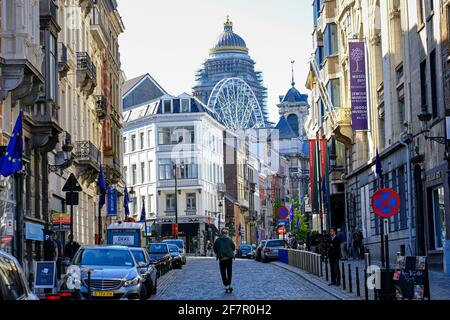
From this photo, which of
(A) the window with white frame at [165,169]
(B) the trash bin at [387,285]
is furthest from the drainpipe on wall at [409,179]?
(A) the window with white frame at [165,169]

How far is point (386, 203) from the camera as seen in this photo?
797 inches

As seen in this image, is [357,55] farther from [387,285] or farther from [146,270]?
[387,285]

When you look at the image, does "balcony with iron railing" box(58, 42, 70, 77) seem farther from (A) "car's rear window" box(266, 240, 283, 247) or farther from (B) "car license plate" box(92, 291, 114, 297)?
(B) "car license plate" box(92, 291, 114, 297)

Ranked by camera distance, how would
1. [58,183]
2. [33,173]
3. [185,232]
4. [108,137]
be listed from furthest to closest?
1. [185,232]
2. [108,137]
3. [58,183]
4. [33,173]

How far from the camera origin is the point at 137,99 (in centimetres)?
11544

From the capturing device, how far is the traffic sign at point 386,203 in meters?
20.1

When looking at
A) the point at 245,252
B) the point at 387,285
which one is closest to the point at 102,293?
the point at 387,285

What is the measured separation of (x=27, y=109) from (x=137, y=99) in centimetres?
8144

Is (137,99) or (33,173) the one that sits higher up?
(137,99)

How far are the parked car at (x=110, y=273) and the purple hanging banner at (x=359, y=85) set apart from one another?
2892 centimetres

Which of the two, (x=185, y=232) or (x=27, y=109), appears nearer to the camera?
(x=27, y=109)

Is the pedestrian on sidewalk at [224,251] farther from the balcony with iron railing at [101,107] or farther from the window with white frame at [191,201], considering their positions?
the window with white frame at [191,201]

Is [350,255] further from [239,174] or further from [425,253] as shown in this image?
[239,174]

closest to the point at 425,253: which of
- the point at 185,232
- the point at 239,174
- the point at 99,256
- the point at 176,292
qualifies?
the point at 176,292
